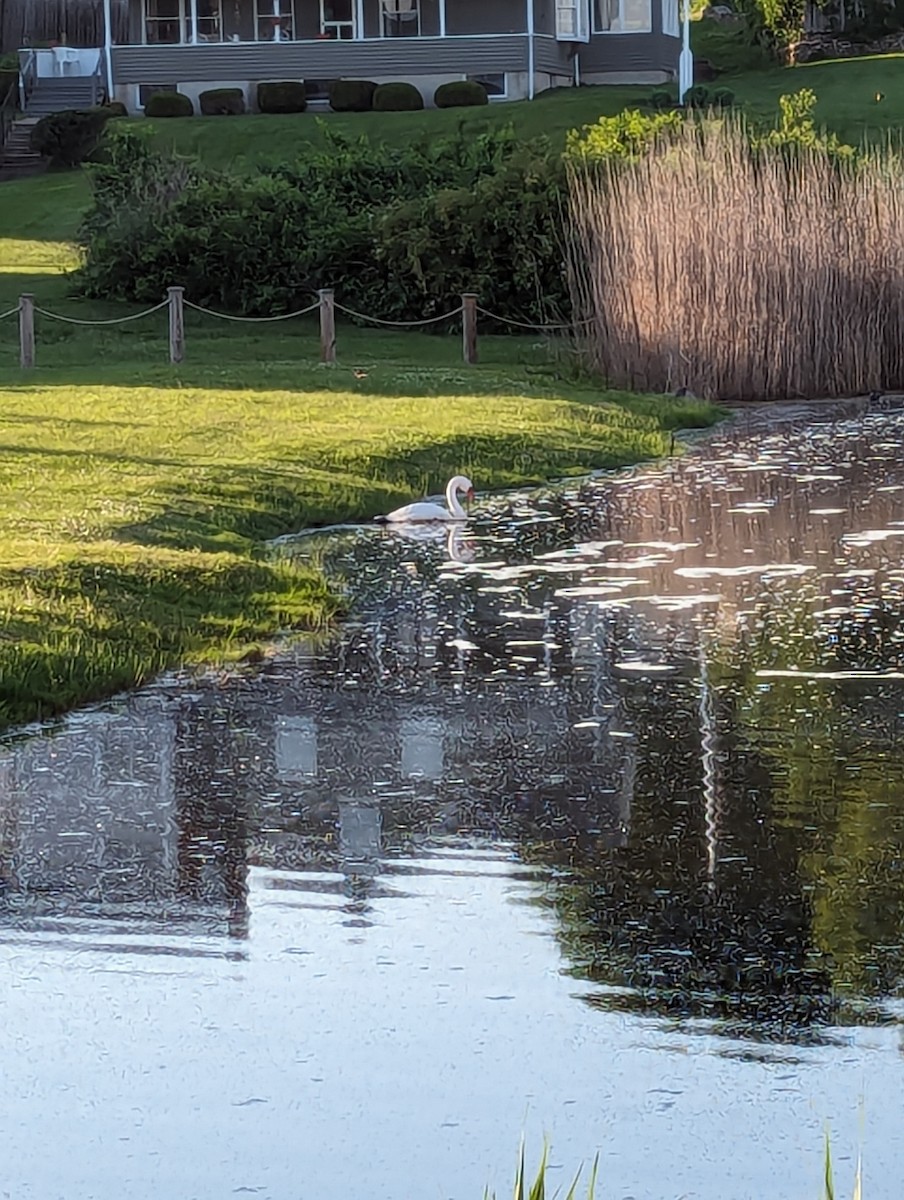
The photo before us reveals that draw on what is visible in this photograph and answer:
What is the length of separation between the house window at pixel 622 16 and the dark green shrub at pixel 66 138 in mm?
12240

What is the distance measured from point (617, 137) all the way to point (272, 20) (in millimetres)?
24298

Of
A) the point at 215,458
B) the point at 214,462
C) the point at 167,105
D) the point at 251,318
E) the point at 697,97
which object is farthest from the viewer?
the point at 167,105

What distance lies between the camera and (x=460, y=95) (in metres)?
47.3

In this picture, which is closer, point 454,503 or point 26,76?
point 454,503

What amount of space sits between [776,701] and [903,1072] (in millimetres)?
3693

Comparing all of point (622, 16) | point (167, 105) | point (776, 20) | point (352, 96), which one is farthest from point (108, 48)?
point (776, 20)

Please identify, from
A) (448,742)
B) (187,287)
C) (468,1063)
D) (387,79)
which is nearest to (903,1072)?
(468,1063)

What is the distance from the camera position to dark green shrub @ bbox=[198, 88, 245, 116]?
159ft

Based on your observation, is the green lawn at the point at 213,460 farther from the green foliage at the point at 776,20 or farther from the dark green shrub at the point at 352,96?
the green foliage at the point at 776,20

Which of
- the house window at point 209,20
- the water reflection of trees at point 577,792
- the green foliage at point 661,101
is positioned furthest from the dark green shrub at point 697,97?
the water reflection of trees at point 577,792

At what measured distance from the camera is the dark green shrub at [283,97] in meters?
48.1

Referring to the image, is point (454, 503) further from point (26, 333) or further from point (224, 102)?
point (224, 102)

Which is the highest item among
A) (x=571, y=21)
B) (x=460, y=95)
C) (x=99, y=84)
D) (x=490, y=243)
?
(x=571, y=21)

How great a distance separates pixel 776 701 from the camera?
856cm
